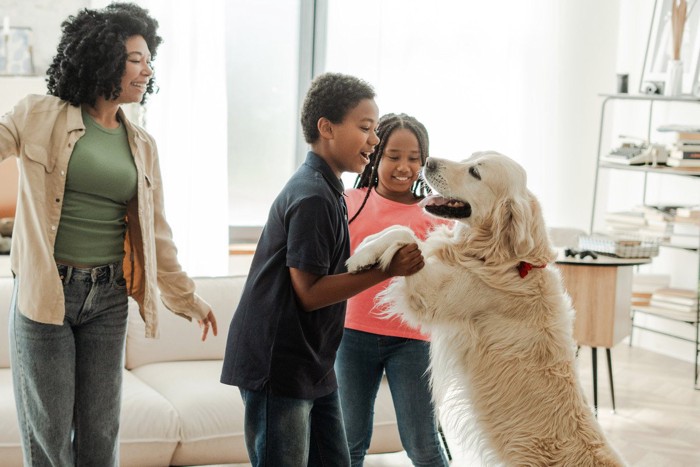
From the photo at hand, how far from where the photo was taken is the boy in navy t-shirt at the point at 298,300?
1.73 meters

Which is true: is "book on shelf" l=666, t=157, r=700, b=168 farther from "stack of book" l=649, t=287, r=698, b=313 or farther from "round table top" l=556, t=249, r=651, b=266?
"round table top" l=556, t=249, r=651, b=266

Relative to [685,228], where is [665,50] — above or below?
above

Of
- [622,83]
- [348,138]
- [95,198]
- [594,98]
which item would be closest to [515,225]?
[348,138]

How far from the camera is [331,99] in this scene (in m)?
1.90

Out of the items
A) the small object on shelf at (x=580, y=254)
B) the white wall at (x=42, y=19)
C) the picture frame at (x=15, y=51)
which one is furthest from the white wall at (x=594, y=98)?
the picture frame at (x=15, y=51)

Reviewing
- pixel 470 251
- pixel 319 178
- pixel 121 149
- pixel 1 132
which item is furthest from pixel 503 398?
pixel 1 132

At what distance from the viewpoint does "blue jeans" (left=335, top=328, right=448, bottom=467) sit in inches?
91.0

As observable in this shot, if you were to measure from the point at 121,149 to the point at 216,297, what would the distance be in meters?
1.44

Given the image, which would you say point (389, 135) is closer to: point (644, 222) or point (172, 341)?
point (172, 341)

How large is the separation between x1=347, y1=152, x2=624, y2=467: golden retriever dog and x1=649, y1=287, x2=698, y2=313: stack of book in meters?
2.91

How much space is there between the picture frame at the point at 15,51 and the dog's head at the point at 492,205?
3.21m

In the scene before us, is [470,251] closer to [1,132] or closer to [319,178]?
[319,178]

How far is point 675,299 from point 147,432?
3161 millimetres

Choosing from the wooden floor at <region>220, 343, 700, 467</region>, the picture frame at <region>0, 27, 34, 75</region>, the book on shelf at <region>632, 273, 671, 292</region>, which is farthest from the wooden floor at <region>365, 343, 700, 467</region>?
the picture frame at <region>0, 27, 34, 75</region>
